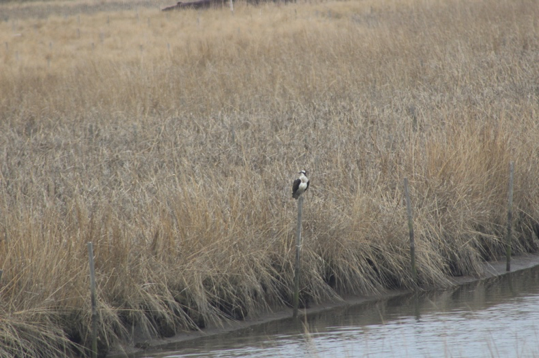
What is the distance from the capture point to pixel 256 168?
11.1 metres

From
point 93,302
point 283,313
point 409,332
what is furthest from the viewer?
point 283,313

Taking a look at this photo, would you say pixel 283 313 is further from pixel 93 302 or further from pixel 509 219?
pixel 509 219

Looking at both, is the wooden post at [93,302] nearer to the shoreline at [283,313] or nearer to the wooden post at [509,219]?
the shoreline at [283,313]

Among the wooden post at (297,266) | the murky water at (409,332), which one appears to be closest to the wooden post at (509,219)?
the murky water at (409,332)

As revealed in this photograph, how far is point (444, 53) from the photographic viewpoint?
56.1ft

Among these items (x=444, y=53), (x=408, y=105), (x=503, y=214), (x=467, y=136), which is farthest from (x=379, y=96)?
(x=503, y=214)

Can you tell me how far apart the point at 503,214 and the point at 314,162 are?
2.40 metres

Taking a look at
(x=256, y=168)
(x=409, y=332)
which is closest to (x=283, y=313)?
(x=409, y=332)

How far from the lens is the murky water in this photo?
665cm

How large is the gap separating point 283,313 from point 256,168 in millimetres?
3586

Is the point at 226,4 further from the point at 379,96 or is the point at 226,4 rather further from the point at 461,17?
the point at 379,96

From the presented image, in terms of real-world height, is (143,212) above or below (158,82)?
below

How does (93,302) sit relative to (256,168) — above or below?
below

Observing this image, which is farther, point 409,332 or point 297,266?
point 297,266
